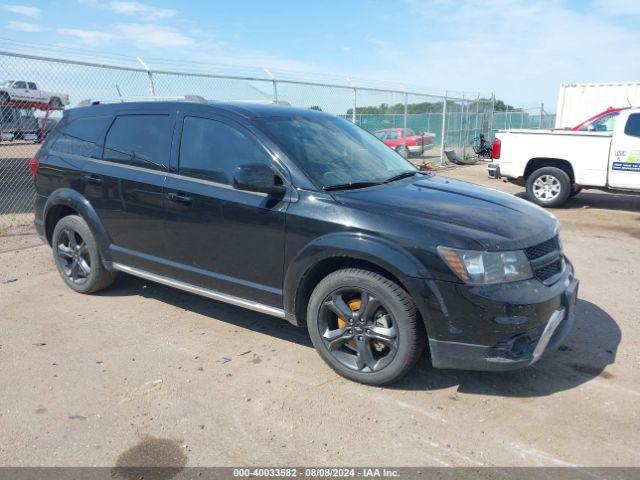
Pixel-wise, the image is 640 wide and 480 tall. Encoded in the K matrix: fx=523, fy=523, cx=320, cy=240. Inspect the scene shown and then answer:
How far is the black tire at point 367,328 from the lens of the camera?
3.19m

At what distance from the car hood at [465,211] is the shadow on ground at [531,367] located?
0.85 metres

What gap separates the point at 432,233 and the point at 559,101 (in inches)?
816

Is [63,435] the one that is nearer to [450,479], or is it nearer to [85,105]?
[450,479]

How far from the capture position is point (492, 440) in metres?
2.86

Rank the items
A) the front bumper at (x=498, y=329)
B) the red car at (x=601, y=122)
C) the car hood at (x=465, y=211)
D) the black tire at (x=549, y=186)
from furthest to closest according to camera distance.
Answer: the red car at (x=601, y=122), the black tire at (x=549, y=186), the car hood at (x=465, y=211), the front bumper at (x=498, y=329)

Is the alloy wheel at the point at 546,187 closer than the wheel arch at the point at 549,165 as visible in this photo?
No

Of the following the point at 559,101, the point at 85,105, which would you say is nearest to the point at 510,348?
the point at 85,105

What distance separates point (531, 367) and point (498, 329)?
2.88ft

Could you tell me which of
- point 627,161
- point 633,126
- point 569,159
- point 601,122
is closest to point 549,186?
point 569,159

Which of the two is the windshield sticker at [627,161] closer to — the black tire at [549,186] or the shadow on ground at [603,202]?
the black tire at [549,186]

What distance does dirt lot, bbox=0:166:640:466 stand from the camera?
2783 mm

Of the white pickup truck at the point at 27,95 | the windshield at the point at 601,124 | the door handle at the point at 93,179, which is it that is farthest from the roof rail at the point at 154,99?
the windshield at the point at 601,124

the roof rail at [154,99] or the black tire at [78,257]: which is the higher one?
the roof rail at [154,99]

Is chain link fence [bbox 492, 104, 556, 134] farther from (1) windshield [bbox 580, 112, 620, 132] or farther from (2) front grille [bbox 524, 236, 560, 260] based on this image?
(2) front grille [bbox 524, 236, 560, 260]
